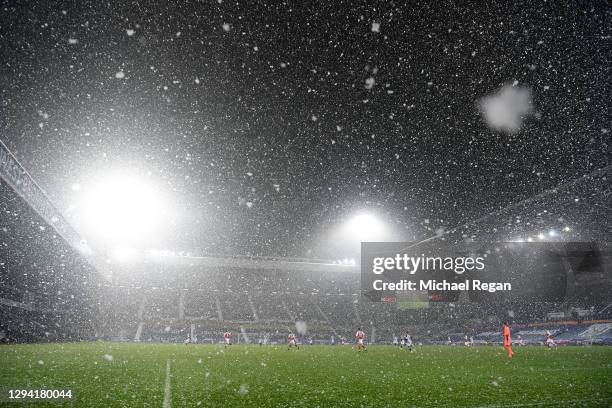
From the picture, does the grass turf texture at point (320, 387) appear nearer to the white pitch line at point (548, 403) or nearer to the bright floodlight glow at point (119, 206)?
the white pitch line at point (548, 403)

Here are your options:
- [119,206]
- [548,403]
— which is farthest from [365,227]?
[548,403]

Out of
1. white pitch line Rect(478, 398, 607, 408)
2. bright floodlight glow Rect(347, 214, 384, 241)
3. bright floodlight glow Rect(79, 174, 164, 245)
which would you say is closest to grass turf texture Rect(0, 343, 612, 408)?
white pitch line Rect(478, 398, 607, 408)

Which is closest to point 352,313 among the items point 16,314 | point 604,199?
point 604,199

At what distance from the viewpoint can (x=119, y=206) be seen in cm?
3120

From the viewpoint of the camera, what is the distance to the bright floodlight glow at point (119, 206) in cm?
2936

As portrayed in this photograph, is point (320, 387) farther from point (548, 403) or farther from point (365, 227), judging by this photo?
point (365, 227)

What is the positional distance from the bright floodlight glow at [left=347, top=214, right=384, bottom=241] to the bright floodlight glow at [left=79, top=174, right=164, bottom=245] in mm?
17712

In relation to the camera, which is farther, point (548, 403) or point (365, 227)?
point (365, 227)

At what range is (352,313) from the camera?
49.4m

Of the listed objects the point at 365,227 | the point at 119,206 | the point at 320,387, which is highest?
the point at 365,227

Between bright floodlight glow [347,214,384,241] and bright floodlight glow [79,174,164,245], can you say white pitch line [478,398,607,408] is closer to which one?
bright floodlight glow [79,174,164,245]

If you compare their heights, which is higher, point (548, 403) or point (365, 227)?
point (365, 227)

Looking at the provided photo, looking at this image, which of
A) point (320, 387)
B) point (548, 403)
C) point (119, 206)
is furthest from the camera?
point (119, 206)

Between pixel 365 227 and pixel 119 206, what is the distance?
22.0 meters
